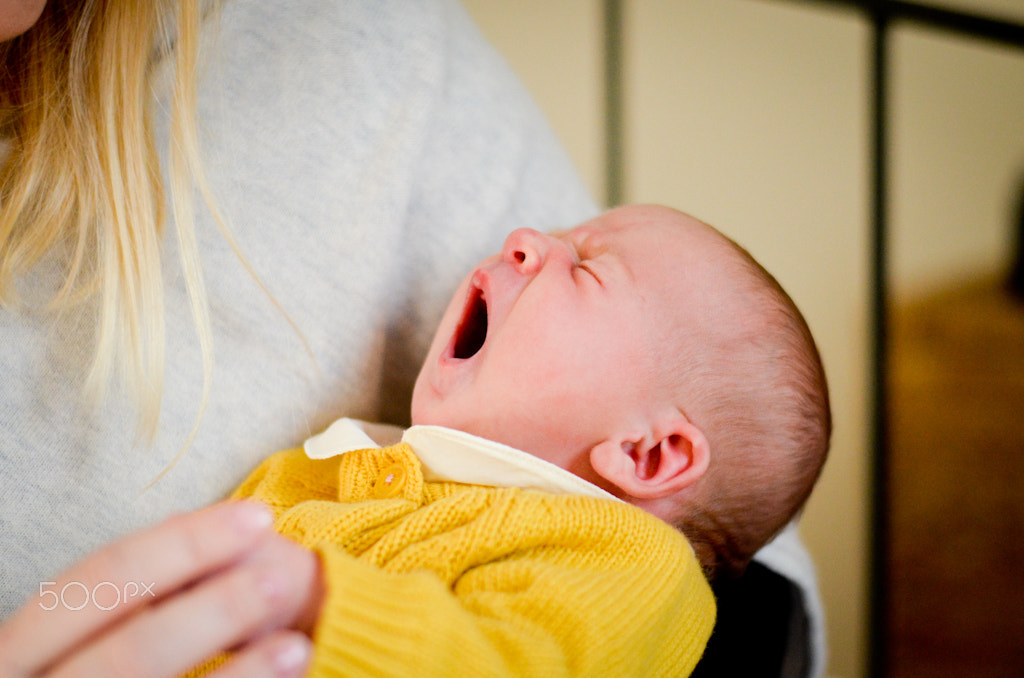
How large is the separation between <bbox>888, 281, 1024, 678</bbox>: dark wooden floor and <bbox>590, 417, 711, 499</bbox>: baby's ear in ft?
5.81

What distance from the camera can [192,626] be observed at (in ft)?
0.98

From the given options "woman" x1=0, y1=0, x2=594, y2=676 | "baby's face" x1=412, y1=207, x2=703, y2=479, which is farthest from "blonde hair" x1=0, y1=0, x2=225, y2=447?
"baby's face" x1=412, y1=207, x2=703, y2=479

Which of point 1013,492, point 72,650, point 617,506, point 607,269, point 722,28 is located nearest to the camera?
point 72,650

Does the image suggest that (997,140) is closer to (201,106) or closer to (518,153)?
(518,153)

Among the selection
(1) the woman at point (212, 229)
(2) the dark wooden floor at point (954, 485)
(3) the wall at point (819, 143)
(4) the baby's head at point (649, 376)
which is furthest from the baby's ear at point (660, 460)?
(2) the dark wooden floor at point (954, 485)

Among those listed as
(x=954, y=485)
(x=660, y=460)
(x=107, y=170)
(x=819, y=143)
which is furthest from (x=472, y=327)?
(x=954, y=485)

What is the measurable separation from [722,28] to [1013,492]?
5.44ft

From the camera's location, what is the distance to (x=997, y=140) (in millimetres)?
2178

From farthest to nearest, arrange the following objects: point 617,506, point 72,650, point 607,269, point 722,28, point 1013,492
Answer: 1. point 1013,492
2. point 722,28
3. point 607,269
4. point 617,506
5. point 72,650

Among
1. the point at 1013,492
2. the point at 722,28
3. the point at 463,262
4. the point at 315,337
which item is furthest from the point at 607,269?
the point at 1013,492

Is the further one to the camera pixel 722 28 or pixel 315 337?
pixel 722 28

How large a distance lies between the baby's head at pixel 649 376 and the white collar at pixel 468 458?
36mm

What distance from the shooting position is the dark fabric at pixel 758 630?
1.89 feet

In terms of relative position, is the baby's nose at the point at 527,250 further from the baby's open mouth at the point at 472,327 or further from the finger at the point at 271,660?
the finger at the point at 271,660
